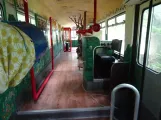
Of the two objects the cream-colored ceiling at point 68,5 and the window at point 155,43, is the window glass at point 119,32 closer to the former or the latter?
the cream-colored ceiling at point 68,5

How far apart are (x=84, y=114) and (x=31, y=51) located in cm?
173

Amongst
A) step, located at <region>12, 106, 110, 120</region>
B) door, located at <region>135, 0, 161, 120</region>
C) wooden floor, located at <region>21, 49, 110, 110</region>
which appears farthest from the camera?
wooden floor, located at <region>21, 49, 110, 110</region>

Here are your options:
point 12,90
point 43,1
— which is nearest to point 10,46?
point 12,90

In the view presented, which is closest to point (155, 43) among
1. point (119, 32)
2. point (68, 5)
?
point (119, 32)

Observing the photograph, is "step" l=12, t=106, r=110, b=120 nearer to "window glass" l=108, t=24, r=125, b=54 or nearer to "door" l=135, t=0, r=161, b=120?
"door" l=135, t=0, r=161, b=120

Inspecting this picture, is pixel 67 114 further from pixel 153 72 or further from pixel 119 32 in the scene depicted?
pixel 119 32

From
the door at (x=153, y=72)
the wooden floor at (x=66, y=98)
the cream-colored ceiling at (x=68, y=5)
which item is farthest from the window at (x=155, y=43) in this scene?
the cream-colored ceiling at (x=68, y=5)

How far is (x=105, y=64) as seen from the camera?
10.4 feet

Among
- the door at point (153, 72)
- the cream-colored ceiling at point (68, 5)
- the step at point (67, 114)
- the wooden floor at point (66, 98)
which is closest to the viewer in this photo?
the door at point (153, 72)

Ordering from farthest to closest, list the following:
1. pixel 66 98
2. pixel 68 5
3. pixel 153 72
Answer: pixel 68 5 < pixel 66 98 < pixel 153 72

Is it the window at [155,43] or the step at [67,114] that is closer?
the window at [155,43]

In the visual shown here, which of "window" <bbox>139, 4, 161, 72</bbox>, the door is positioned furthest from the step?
"window" <bbox>139, 4, 161, 72</bbox>

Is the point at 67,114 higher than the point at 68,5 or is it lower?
lower

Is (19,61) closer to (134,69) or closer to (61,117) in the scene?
(61,117)
